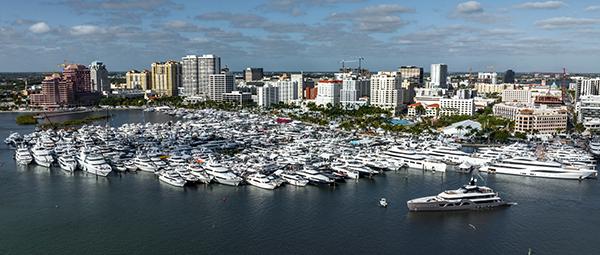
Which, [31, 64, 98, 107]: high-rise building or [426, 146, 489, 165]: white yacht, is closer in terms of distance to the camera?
[426, 146, 489, 165]: white yacht

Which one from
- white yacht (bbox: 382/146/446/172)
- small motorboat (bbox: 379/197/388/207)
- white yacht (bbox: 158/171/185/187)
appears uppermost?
white yacht (bbox: 382/146/446/172)

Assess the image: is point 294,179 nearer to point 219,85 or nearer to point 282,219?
point 282,219

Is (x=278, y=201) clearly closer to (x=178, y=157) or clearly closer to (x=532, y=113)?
(x=178, y=157)

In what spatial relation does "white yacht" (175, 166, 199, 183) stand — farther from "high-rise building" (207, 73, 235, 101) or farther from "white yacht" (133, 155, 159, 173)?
"high-rise building" (207, 73, 235, 101)

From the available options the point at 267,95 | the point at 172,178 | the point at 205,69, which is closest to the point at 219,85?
the point at 205,69

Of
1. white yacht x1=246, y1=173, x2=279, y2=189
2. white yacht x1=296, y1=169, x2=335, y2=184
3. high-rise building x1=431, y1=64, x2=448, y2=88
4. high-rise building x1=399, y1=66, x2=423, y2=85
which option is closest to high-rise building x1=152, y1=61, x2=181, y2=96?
high-rise building x1=399, y1=66, x2=423, y2=85

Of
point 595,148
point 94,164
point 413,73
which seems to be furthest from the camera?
point 413,73

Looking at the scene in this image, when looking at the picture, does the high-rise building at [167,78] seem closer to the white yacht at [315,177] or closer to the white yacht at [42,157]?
the white yacht at [42,157]
